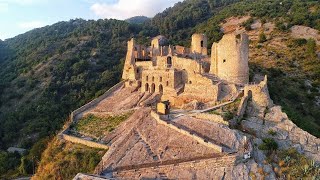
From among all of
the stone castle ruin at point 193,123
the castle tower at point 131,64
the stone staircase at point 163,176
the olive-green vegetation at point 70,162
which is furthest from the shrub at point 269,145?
the castle tower at point 131,64

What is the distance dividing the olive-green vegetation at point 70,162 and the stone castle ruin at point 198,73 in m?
9.59

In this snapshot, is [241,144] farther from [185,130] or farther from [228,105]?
[228,105]

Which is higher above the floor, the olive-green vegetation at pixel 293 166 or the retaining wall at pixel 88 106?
the retaining wall at pixel 88 106

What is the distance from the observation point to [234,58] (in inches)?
1371

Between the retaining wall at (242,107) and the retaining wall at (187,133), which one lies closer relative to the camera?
the retaining wall at (187,133)

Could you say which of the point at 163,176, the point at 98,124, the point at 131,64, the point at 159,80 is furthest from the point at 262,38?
the point at 163,176

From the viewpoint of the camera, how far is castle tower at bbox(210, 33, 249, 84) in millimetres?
34703

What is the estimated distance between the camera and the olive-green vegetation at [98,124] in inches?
1341

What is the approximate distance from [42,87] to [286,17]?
4722cm

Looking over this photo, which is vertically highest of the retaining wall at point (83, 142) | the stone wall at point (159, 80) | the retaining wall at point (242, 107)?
the stone wall at point (159, 80)

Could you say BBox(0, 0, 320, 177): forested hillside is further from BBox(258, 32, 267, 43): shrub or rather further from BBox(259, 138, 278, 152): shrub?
BBox(259, 138, 278, 152): shrub

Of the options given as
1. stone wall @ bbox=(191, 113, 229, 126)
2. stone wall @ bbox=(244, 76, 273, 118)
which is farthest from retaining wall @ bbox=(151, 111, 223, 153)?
stone wall @ bbox=(244, 76, 273, 118)

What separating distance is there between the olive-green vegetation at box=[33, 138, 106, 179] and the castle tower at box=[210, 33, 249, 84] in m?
13.2

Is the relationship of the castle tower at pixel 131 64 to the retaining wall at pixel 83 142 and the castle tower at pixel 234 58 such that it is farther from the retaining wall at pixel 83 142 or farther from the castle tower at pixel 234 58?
the castle tower at pixel 234 58
